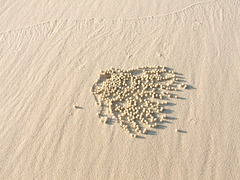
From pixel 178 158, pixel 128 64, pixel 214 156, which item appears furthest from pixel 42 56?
pixel 214 156

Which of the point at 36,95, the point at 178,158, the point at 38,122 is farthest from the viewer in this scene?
the point at 36,95

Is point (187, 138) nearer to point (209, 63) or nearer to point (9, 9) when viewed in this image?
point (209, 63)

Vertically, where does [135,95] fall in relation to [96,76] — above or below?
below

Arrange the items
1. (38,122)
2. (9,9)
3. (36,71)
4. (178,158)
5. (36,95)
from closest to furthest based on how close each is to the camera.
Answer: (178,158) → (38,122) → (36,95) → (36,71) → (9,9)

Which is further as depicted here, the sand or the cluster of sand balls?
the cluster of sand balls
